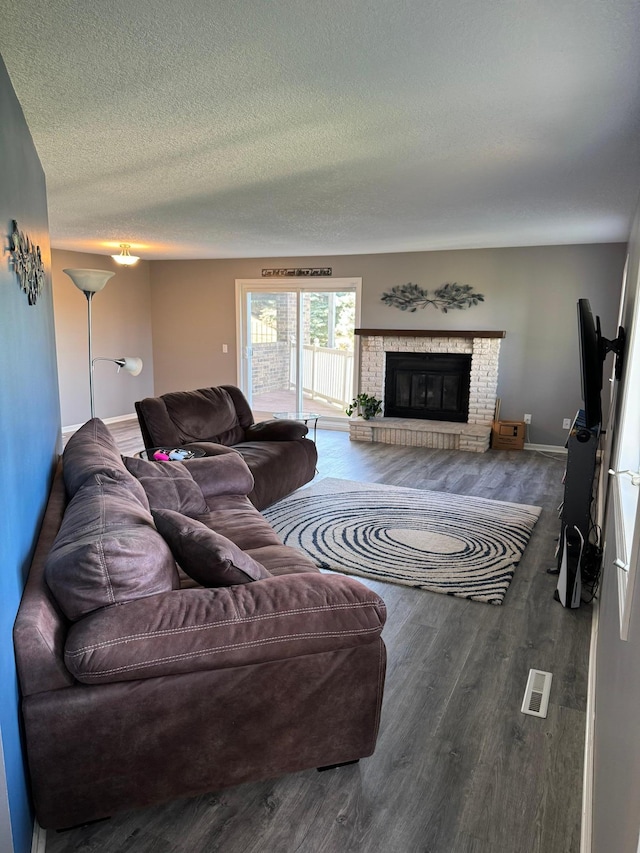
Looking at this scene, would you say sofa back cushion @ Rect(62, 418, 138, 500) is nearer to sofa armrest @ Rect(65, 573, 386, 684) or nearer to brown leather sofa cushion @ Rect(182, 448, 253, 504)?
brown leather sofa cushion @ Rect(182, 448, 253, 504)

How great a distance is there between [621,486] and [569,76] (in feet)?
4.83

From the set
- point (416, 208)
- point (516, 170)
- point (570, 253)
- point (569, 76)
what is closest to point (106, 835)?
point (569, 76)

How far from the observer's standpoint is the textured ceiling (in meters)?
1.53

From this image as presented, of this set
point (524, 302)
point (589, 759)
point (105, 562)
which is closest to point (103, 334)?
point (524, 302)

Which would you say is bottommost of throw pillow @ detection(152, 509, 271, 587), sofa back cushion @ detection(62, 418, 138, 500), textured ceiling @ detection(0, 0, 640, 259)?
throw pillow @ detection(152, 509, 271, 587)

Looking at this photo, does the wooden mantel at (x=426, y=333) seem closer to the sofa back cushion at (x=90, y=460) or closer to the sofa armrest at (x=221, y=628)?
the sofa back cushion at (x=90, y=460)

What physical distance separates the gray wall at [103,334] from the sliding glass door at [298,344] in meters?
1.59

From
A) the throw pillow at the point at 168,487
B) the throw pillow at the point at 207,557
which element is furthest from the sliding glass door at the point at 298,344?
the throw pillow at the point at 207,557

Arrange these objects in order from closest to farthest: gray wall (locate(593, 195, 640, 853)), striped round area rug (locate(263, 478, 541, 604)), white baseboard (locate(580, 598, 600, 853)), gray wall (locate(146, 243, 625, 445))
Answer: gray wall (locate(593, 195, 640, 853)) → white baseboard (locate(580, 598, 600, 853)) → striped round area rug (locate(263, 478, 541, 604)) → gray wall (locate(146, 243, 625, 445))

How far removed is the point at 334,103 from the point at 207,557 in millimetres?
1685

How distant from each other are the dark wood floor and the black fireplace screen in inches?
163

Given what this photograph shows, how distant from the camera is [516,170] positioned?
3094mm

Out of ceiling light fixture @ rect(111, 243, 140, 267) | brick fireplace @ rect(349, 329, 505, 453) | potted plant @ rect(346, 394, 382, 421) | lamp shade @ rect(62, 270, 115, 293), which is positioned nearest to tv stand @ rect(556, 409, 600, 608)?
brick fireplace @ rect(349, 329, 505, 453)

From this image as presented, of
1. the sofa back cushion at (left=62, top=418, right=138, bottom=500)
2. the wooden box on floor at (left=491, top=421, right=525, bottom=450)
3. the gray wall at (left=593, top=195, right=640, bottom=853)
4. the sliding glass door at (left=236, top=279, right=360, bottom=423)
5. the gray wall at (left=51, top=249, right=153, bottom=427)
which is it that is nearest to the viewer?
the gray wall at (left=593, top=195, right=640, bottom=853)
